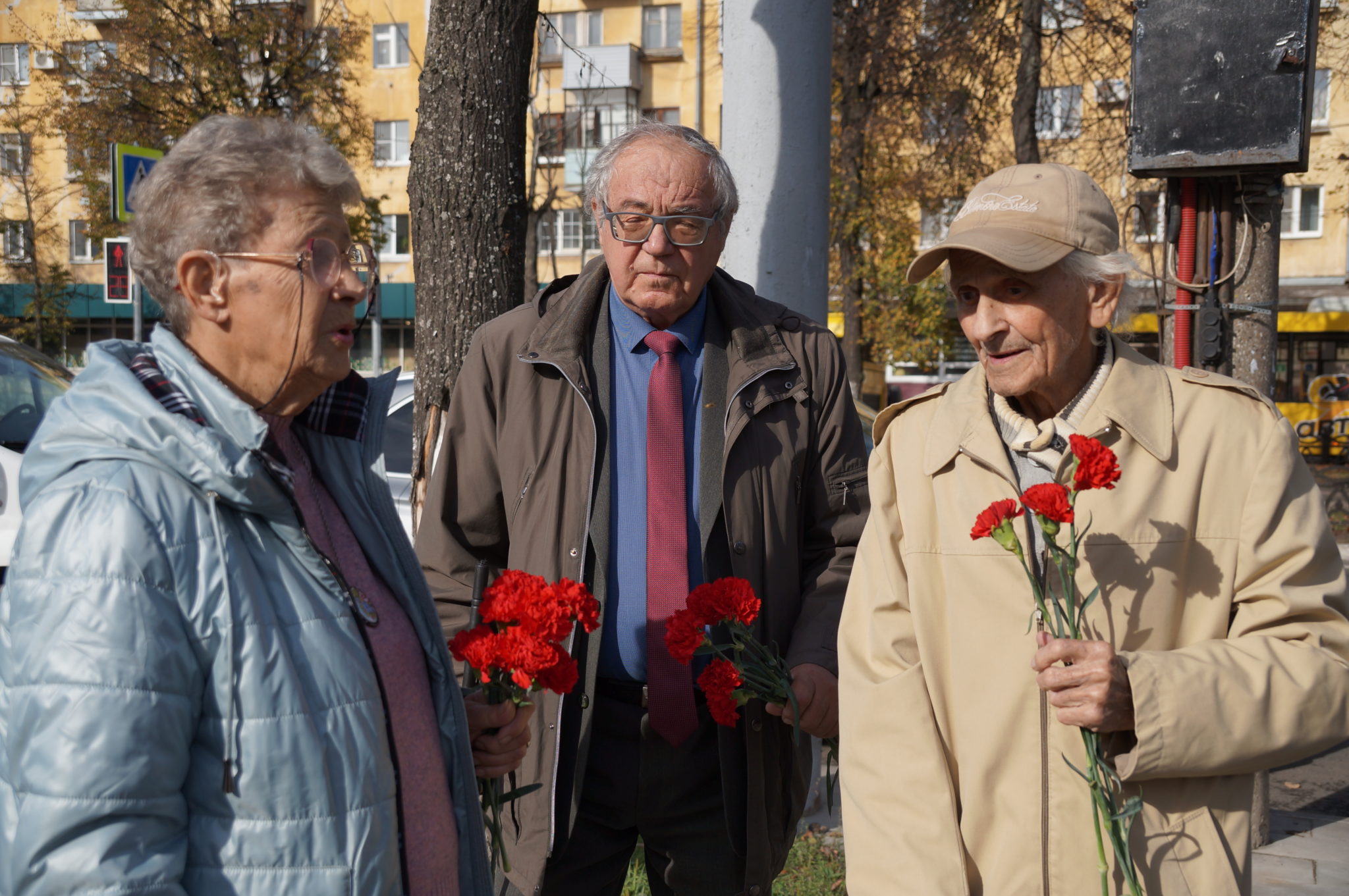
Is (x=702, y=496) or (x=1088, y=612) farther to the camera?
(x=702, y=496)

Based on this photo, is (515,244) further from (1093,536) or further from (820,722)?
(1093,536)

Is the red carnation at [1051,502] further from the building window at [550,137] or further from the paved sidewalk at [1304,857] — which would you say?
the building window at [550,137]

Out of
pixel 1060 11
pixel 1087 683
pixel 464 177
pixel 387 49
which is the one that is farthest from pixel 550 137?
pixel 1087 683

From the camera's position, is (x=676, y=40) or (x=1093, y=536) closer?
(x=1093, y=536)

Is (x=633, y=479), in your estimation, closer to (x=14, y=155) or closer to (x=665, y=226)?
(x=665, y=226)

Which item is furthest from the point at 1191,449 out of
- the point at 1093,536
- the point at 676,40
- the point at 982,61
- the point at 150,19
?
the point at 676,40

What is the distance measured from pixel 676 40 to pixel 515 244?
35477 millimetres

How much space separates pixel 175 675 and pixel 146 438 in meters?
0.31

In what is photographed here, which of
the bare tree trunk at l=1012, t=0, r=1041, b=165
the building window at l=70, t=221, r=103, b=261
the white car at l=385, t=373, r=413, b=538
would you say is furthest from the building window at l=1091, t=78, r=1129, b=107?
the building window at l=70, t=221, r=103, b=261

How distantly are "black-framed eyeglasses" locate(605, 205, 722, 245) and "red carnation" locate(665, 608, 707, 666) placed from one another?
2.91 ft

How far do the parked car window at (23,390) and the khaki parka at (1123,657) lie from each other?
5.14m

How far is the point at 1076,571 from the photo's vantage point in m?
2.09

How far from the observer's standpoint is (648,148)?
9.54 feet

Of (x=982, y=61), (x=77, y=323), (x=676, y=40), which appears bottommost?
(x=77, y=323)
